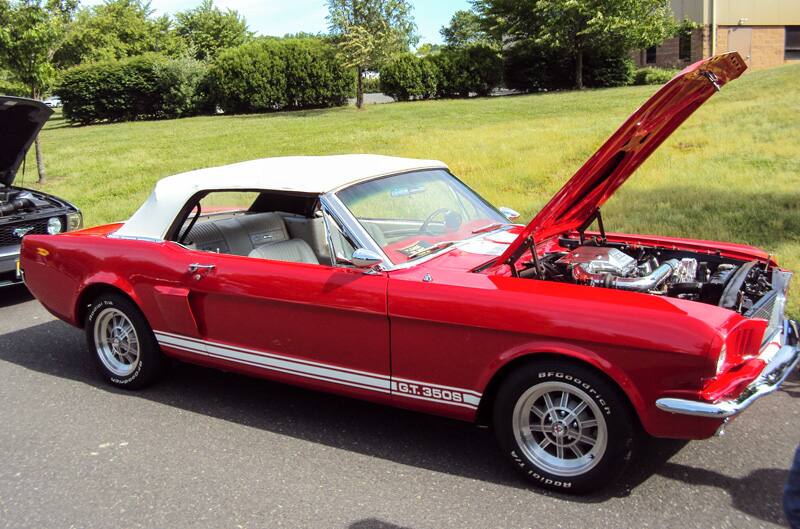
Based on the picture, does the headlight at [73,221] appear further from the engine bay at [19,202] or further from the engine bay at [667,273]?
the engine bay at [667,273]

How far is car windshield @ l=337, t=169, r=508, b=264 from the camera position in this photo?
4062 millimetres

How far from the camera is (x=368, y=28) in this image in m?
23.5

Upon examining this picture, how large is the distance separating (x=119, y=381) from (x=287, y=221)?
5.02 ft

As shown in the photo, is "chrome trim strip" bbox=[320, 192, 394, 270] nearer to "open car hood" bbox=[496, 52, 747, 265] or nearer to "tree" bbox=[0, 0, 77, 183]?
"open car hood" bbox=[496, 52, 747, 265]

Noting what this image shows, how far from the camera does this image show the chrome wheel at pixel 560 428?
3234 millimetres

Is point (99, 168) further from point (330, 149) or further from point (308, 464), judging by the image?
point (308, 464)

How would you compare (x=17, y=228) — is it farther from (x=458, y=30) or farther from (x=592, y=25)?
(x=458, y=30)

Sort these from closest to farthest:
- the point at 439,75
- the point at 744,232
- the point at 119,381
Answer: the point at 119,381
the point at 744,232
the point at 439,75

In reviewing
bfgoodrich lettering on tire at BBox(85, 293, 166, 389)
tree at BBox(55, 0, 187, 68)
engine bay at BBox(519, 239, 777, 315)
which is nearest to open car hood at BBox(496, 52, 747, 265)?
engine bay at BBox(519, 239, 777, 315)

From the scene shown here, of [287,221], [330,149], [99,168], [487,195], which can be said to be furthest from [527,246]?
[99,168]

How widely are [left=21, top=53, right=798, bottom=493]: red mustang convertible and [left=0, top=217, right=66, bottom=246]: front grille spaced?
85.7 inches

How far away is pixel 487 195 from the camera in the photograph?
1033 centimetres

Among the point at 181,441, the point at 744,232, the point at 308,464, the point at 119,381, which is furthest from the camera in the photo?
the point at 744,232

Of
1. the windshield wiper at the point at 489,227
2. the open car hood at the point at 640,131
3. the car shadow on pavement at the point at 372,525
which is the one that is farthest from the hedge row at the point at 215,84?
the car shadow on pavement at the point at 372,525
